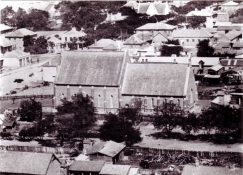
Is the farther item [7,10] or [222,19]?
[7,10]

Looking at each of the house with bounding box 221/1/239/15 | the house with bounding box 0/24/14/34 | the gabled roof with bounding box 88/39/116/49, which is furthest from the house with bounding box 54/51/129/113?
the house with bounding box 221/1/239/15

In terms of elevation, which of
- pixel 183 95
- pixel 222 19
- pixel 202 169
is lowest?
pixel 202 169

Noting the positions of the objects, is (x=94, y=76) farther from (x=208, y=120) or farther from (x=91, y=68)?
(x=208, y=120)

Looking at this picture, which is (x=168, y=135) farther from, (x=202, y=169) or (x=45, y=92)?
(x=45, y=92)

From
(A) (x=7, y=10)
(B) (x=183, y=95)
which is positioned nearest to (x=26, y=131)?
(B) (x=183, y=95)

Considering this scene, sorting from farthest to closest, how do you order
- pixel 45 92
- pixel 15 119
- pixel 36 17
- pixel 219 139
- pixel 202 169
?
pixel 36 17
pixel 45 92
pixel 15 119
pixel 219 139
pixel 202 169

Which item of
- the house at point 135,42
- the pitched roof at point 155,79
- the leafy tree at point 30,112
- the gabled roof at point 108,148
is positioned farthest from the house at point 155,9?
the gabled roof at point 108,148

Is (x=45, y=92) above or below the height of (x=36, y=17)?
below
